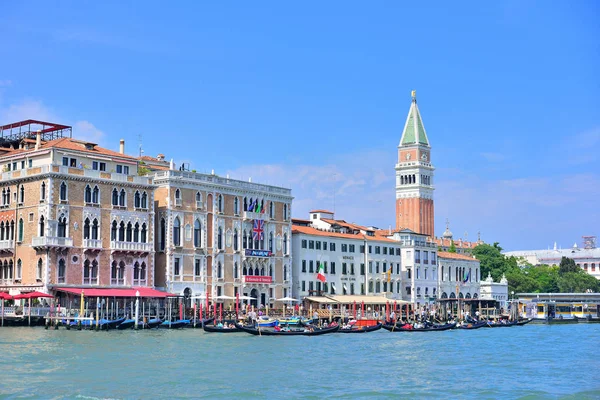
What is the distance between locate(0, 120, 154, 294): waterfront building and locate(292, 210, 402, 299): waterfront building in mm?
16422

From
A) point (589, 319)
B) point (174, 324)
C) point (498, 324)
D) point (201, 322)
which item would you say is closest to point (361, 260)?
point (498, 324)

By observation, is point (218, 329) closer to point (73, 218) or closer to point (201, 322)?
point (201, 322)

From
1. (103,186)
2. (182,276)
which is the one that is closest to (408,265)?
(182,276)

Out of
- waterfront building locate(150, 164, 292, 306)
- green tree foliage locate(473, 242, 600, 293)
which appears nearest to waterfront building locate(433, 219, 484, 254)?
green tree foliage locate(473, 242, 600, 293)

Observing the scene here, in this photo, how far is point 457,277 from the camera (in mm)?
94812

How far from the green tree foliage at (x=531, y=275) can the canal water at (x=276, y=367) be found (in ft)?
196

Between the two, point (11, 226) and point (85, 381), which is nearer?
point (85, 381)

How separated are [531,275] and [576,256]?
43.1 meters

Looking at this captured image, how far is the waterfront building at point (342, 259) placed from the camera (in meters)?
76.7

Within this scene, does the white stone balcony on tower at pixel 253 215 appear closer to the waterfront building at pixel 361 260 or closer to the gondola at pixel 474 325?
the waterfront building at pixel 361 260

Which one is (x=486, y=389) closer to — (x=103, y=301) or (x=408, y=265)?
(x=103, y=301)

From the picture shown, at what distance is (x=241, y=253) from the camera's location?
7031 cm

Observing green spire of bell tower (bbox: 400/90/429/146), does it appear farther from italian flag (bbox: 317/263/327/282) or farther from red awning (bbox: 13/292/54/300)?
red awning (bbox: 13/292/54/300)

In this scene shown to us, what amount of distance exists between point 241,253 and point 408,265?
2248cm
